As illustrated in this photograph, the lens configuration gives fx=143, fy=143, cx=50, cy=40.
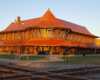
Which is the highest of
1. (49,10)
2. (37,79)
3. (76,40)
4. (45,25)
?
(49,10)

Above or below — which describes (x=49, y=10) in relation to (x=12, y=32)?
above

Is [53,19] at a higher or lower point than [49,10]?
lower

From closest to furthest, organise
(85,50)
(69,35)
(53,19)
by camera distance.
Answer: (53,19)
(69,35)
(85,50)

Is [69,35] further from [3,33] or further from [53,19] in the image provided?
[3,33]

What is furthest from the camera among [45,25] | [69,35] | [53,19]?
[69,35]

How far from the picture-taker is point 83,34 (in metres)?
52.0

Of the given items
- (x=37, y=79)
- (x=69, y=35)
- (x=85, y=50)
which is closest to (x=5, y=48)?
(x=69, y=35)

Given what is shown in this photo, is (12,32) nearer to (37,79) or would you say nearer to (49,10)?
(49,10)

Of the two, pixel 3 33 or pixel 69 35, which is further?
pixel 3 33

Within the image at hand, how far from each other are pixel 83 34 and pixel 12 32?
82.7 ft

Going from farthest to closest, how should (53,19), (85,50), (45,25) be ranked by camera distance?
(85,50) → (53,19) → (45,25)

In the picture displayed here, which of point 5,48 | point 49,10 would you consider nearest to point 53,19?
point 49,10

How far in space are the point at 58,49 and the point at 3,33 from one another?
77.8 ft

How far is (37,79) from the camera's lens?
27.1ft
